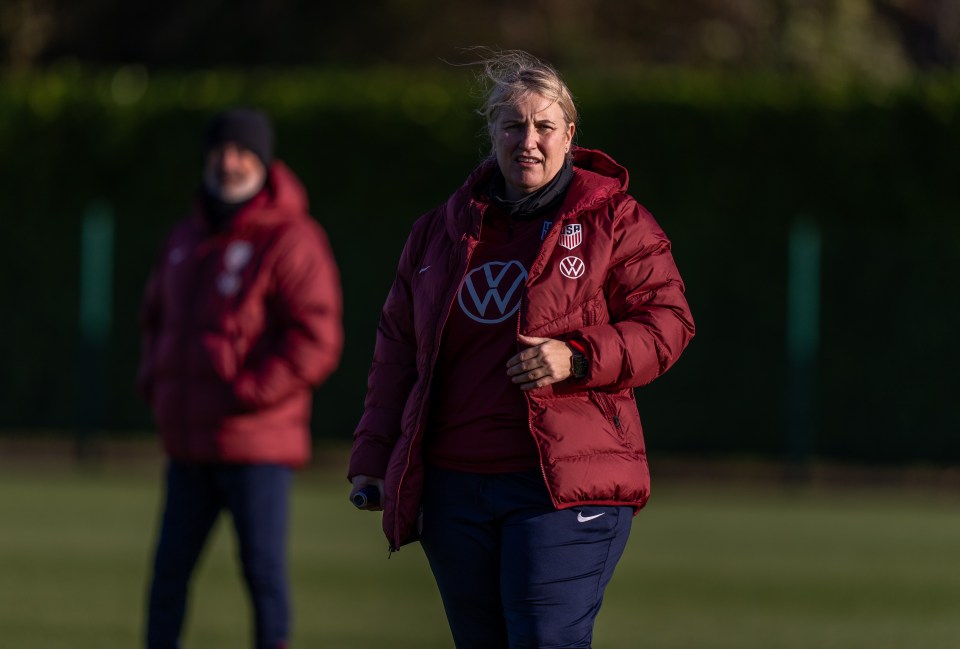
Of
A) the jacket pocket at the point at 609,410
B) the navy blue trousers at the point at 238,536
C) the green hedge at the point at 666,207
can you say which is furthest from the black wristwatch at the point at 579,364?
the green hedge at the point at 666,207

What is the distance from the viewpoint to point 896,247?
1581 centimetres

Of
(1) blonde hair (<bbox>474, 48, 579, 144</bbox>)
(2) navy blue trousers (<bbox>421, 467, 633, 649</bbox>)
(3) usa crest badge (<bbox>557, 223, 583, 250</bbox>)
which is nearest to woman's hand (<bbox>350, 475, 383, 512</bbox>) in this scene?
(2) navy blue trousers (<bbox>421, 467, 633, 649</bbox>)

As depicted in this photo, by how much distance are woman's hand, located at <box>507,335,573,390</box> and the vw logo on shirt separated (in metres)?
0.18

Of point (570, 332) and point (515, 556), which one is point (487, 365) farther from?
point (515, 556)

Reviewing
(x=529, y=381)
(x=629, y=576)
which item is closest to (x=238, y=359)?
(x=529, y=381)

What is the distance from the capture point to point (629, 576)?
1023 centimetres

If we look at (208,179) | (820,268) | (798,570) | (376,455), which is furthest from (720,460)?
(376,455)

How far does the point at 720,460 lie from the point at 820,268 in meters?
1.89

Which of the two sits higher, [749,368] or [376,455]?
[376,455]

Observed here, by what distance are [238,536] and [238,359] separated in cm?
68

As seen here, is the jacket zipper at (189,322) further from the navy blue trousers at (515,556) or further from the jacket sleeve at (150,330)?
the navy blue trousers at (515,556)

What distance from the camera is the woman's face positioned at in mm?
4773

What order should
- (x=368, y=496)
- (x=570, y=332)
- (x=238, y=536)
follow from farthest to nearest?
(x=238, y=536) < (x=368, y=496) < (x=570, y=332)

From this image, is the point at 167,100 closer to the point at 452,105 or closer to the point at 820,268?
the point at 452,105
